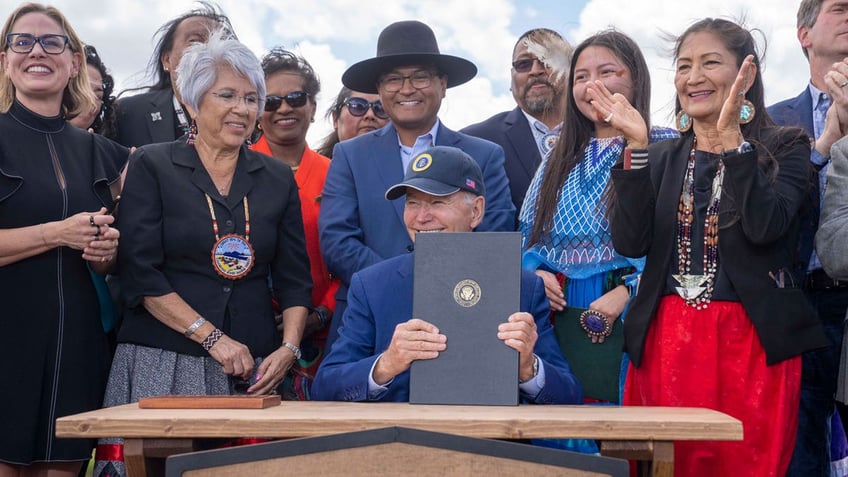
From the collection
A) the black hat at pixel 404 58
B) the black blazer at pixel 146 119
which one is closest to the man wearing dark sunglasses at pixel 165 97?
the black blazer at pixel 146 119

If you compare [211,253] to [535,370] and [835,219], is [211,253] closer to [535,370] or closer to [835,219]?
[535,370]

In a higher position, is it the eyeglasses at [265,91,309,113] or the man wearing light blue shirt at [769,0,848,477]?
the eyeglasses at [265,91,309,113]

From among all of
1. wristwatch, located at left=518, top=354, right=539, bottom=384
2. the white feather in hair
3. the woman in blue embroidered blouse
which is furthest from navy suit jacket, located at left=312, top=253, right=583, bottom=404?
the white feather in hair

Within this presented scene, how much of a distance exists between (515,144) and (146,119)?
2096mm

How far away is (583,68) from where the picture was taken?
4.80 metres

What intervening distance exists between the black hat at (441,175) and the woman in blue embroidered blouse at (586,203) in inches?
29.3

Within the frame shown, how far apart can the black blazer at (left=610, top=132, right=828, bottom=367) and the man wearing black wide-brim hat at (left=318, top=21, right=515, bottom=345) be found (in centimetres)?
103

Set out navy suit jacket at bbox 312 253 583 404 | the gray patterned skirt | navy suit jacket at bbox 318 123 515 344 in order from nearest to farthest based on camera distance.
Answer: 1. navy suit jacket at bbox 312 253 583 404
2. the gray patterned skirt
3. navy suit jacket at bbox 318 123 515 344

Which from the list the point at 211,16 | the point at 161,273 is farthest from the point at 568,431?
the point at 211,16

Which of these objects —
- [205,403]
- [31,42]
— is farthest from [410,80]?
[205,403]

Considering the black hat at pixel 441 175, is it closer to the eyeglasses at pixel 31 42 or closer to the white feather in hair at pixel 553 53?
the eyeglasses at pixel 31 42

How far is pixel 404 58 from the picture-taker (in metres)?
5.33

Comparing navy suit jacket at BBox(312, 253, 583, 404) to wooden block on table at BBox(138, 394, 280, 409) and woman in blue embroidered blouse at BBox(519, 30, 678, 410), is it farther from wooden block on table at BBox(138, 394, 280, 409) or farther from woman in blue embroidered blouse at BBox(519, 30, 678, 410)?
woman in blue embroidered blouse at BBox(519, 30, 678, 410)

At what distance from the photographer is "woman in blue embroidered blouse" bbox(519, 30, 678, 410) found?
437 centimetres
